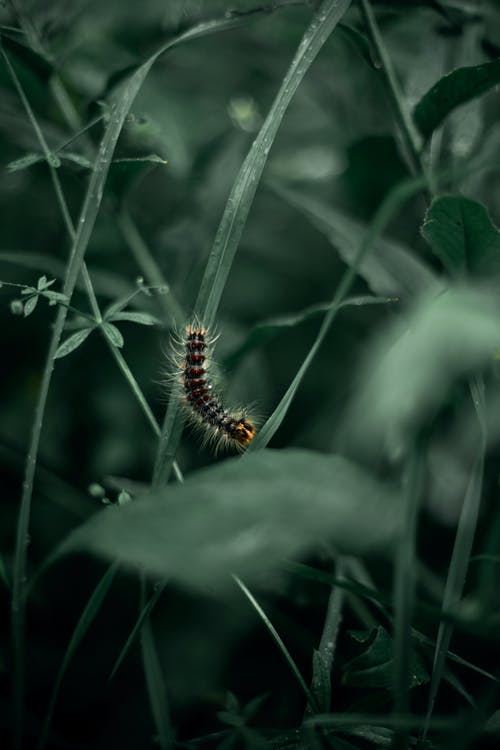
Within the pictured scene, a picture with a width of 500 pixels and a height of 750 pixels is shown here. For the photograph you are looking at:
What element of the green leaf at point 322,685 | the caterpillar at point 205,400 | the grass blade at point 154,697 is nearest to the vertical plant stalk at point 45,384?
the grass blade at point 154,697

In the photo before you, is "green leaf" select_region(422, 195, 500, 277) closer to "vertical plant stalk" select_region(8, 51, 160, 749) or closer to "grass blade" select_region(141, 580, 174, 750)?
"vertical plant stalk" select_region(8, 51, 160, 749)

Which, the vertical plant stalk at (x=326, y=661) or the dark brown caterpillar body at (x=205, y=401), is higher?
the dark brown caterpillar body at (x=205, y=401)

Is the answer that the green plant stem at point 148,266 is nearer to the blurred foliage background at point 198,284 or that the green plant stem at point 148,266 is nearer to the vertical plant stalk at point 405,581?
the blurred foliage background at point 198,284

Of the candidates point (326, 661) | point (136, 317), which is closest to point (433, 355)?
point (136, 317)

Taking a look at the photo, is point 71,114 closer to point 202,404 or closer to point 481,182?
point 202,404

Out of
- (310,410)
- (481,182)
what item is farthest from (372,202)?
(310,410)
